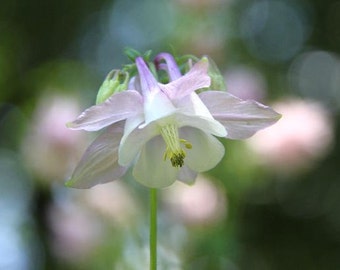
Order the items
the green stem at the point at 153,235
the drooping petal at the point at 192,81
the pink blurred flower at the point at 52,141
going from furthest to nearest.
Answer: the pink blurred flower at the point at 52,141 < the drooping petal at the point at 192,81 < the green stem at the point at 153,235

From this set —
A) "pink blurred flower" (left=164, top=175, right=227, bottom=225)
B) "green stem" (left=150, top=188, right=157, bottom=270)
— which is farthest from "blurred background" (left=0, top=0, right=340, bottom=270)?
"green stem" (left=150, top=188, right=157, bottom=270)

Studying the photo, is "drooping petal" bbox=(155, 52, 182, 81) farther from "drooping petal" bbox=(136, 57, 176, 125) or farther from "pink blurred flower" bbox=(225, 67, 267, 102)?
"pink blurred flower" bbox=(225, 67, 267, 102)

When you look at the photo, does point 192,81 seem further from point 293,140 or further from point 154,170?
point 293,140

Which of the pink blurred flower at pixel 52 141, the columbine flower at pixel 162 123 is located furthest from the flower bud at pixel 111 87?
the pink blurred flower at pixel 52 141

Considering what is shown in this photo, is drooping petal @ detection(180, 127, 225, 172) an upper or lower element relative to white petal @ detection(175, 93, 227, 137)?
lower

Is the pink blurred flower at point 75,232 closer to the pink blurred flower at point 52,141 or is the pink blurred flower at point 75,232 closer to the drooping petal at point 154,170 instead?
the pink blurred flower at point 52,141

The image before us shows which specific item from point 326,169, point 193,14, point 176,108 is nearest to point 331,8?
point 326,169

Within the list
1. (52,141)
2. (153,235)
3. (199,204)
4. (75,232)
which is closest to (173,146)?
(153,235)
